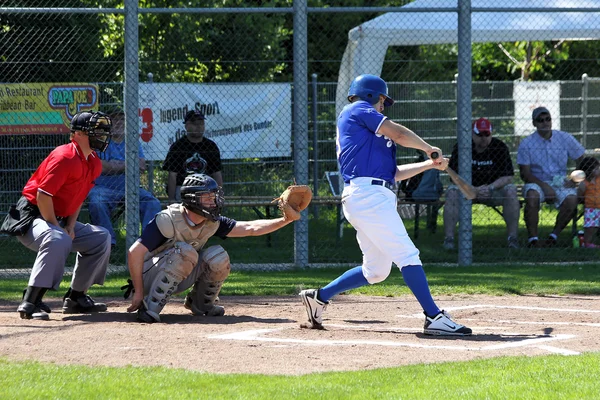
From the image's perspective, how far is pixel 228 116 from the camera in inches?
464

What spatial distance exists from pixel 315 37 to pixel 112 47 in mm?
6743

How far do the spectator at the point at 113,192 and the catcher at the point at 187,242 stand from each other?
3128mm

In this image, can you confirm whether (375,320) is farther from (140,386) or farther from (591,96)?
(591,96)

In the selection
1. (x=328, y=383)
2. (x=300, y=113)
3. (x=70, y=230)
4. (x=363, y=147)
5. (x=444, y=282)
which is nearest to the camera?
(x=328, y=383)

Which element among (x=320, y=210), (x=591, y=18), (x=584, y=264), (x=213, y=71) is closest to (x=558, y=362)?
(x=584, y=264)

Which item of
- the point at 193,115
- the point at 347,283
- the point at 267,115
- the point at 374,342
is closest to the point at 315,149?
the point at 267,115

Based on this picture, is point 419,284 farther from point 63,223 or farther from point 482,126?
point 482,126

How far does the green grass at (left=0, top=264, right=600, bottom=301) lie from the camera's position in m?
8.98

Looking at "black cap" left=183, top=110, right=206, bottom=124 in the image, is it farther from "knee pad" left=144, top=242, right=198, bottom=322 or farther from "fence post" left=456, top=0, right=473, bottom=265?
"knee pad" left=144, top=242, right=198, bottom=322

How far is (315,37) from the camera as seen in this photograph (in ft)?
76.9

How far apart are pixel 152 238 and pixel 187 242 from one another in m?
0.27

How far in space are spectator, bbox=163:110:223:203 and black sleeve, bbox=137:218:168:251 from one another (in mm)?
3661

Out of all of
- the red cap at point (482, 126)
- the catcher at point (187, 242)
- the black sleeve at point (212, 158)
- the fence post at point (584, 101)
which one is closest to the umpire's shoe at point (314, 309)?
the catcher at point (187, 242)

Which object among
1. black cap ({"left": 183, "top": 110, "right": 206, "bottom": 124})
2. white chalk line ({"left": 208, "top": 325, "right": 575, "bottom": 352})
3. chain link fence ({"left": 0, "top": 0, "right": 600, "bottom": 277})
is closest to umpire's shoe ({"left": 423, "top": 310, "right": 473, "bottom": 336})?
white chalk line ({"left": 208, "top": 325, "right": 575, "bottom": 352})
